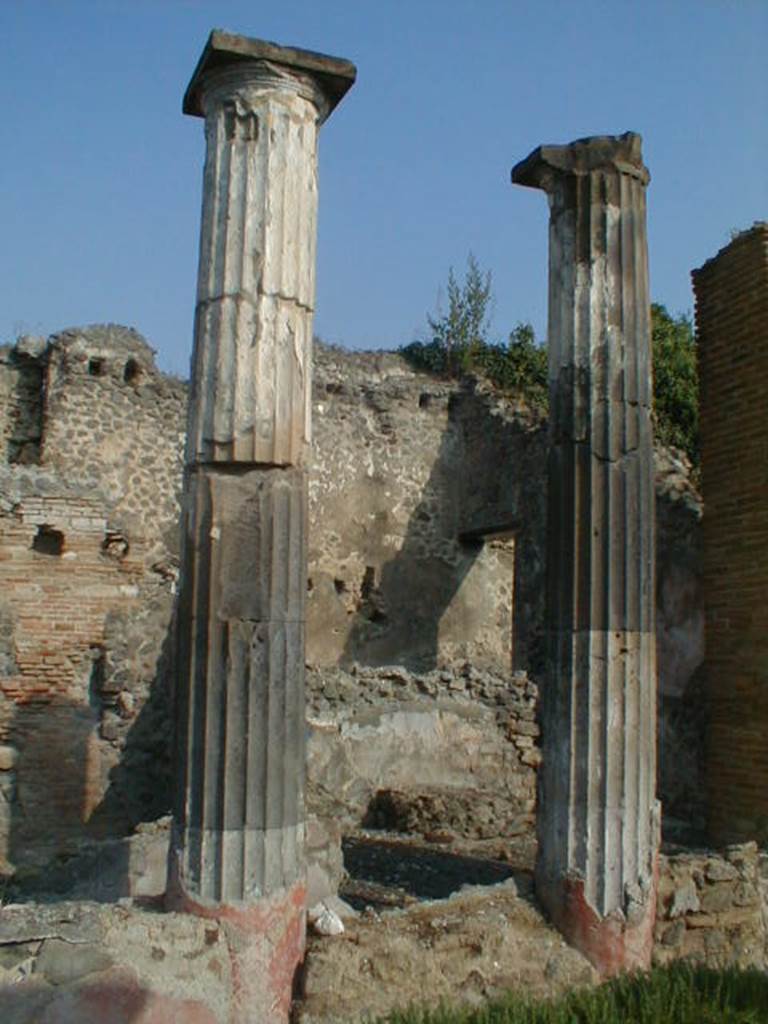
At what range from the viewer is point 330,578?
17922 mm

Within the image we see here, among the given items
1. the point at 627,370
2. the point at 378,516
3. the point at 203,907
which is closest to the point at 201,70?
the point at 627,370

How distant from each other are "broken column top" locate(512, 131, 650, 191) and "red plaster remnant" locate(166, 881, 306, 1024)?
405 centimetres

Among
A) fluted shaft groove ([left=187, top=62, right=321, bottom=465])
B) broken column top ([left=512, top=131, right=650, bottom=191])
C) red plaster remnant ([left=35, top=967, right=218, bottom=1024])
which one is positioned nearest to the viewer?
red plaster remnant ([left=35, top=967, right=218, bottom=1024])

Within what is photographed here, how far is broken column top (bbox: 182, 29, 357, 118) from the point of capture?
17.3ft

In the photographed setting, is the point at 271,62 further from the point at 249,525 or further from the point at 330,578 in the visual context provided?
the point at 330,578

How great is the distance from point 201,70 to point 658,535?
7.26 meters

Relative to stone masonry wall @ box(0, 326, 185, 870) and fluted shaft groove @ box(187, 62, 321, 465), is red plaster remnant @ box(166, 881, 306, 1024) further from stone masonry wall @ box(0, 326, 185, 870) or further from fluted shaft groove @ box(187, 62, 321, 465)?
stone masonry wall @ box(0, 326, 185, 870)

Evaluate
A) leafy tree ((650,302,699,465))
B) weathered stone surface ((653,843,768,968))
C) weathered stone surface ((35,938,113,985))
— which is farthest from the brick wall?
leafy tree ((650,302,699,465))

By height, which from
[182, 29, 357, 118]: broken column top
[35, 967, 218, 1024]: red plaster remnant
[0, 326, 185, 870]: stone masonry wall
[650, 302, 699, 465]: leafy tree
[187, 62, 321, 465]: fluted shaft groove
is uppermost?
[650, 302, 699, 465]: leafy tree

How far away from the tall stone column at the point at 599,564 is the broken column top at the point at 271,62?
1431 mm

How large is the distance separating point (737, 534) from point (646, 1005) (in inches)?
186

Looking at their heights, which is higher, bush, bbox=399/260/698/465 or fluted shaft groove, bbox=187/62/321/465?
bush, bbox=399/260/698/465

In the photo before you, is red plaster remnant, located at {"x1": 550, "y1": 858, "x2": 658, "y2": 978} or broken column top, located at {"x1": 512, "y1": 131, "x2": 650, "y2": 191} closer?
red plaster remnant, located at {"x1": 550, "y1": 858, "x2": 658, "y2": 978}

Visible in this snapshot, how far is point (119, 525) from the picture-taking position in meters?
11.4
